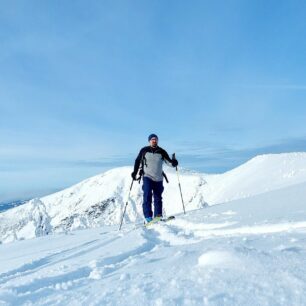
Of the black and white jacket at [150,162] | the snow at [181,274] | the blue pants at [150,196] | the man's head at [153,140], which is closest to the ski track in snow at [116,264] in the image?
the snow at [181,274]

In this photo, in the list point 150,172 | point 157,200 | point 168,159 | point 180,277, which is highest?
point 168,159

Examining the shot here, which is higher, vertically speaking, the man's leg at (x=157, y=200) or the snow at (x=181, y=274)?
the man's leg at (x=157, y=200)

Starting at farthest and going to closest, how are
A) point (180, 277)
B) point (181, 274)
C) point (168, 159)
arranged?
point (168, 159) → point (181, 274) → point (180, 277)

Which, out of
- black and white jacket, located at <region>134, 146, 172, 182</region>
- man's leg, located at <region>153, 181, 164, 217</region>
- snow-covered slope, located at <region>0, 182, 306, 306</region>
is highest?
black and white jacket, located at <region>134, 146, 172, 182</region>

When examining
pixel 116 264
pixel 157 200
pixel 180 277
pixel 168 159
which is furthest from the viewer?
pixel 168 159

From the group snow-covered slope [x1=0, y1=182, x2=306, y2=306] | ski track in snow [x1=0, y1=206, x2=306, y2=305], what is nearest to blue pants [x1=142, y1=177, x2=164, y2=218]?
ski track in snow [x1=0, y1=206, x2=306, y2=305]

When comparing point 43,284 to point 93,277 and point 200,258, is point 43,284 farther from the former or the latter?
point 200,258

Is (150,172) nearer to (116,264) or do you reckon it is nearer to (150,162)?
(150,162)

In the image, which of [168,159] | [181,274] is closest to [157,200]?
[168,159]

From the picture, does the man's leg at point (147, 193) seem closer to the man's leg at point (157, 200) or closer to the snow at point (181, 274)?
the man's leg at point (157, 200)

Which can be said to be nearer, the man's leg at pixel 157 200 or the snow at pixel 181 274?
the snow at pixel 181 274

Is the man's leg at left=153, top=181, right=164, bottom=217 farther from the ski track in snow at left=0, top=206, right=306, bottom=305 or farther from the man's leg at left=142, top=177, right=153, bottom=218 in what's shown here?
the ski track in snow at left=0, top=206, right=306, bottom=305

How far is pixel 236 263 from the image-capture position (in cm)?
430

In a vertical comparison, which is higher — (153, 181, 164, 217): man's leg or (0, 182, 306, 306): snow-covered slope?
(153, 181, 164, 217): man's leg
